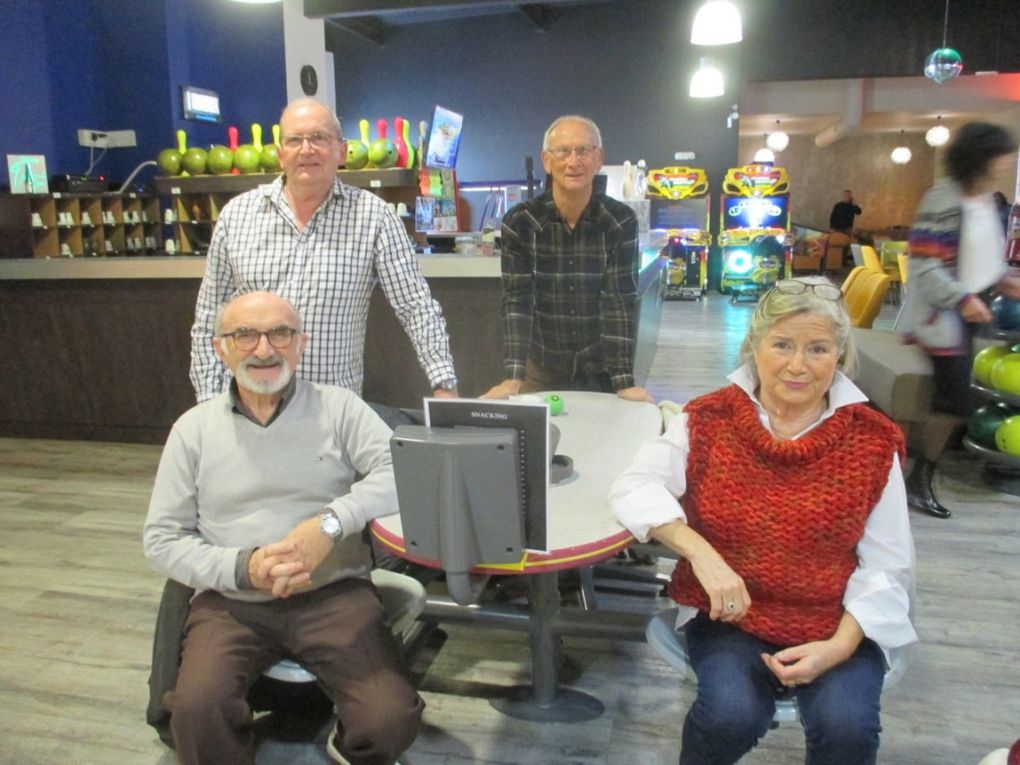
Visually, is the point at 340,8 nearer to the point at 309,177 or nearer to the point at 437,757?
the point at 309,177

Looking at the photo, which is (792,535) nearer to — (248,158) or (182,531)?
(182,531)

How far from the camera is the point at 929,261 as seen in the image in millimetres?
3617

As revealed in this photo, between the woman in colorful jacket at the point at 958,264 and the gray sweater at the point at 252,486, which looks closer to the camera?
the gray sweater at the point at 252,486

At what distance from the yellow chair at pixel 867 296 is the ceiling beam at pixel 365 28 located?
8756mm

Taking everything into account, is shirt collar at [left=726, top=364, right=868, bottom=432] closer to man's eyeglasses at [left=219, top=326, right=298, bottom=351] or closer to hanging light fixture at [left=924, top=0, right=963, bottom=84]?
man's eyeglasses at [left=219, top=326, right=298, bottom=351]

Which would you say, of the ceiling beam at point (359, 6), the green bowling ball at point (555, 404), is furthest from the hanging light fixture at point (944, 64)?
the green bowling ball at point (555, 404)

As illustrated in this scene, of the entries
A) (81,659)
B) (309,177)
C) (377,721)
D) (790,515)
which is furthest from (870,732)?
(81,659)

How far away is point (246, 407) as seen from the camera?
6.63 feet

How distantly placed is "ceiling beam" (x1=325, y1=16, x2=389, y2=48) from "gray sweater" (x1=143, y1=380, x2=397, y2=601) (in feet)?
36.0

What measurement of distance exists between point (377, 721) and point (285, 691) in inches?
28.7

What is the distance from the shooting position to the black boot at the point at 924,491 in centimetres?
398

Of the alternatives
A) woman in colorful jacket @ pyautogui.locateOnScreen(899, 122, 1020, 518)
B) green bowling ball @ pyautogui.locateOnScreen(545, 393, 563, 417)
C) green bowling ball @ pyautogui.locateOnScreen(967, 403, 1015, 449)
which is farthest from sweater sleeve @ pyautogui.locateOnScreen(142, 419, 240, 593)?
green bowling ball @ pyautogui.locateOnScreen(967, 403, 1015, 449)

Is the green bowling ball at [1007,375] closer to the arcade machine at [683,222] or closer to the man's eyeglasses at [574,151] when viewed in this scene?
the man's eyeglasses at [574,151]

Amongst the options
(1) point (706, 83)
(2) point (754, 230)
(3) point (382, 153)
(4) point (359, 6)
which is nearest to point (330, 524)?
(3) point (382, 153)
